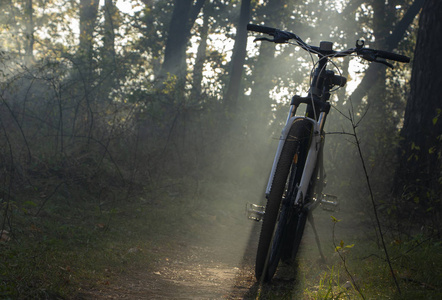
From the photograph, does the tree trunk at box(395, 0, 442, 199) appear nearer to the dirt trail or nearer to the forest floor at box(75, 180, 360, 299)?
the forest floor at box(75, 180, 360, 299)

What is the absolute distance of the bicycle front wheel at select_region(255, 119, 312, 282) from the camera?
3314 millimetres

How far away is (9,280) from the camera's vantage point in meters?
2.79

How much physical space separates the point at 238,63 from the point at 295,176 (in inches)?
418

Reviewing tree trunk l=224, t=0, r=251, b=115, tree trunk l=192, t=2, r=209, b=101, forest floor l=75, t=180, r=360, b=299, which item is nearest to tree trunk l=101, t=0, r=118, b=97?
tree trunk l=192, t=2, r=209, b=101

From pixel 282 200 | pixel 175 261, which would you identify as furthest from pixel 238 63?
pixel 282 200

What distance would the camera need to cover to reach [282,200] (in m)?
3.62

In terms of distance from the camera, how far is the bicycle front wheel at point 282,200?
3.31m

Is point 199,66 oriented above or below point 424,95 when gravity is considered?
above

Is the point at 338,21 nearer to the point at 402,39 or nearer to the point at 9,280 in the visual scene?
the point at 402,39

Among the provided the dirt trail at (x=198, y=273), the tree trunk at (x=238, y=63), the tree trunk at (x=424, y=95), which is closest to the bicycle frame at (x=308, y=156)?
the dirt trail at (x=198, y=273)

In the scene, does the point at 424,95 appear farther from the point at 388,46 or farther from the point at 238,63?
the point at 388,46

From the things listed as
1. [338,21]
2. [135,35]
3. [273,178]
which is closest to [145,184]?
[273,178]

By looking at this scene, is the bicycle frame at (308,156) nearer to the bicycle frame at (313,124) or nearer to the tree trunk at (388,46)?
the bicycle frame at (313,124)

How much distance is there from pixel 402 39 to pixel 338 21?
3184 mm
